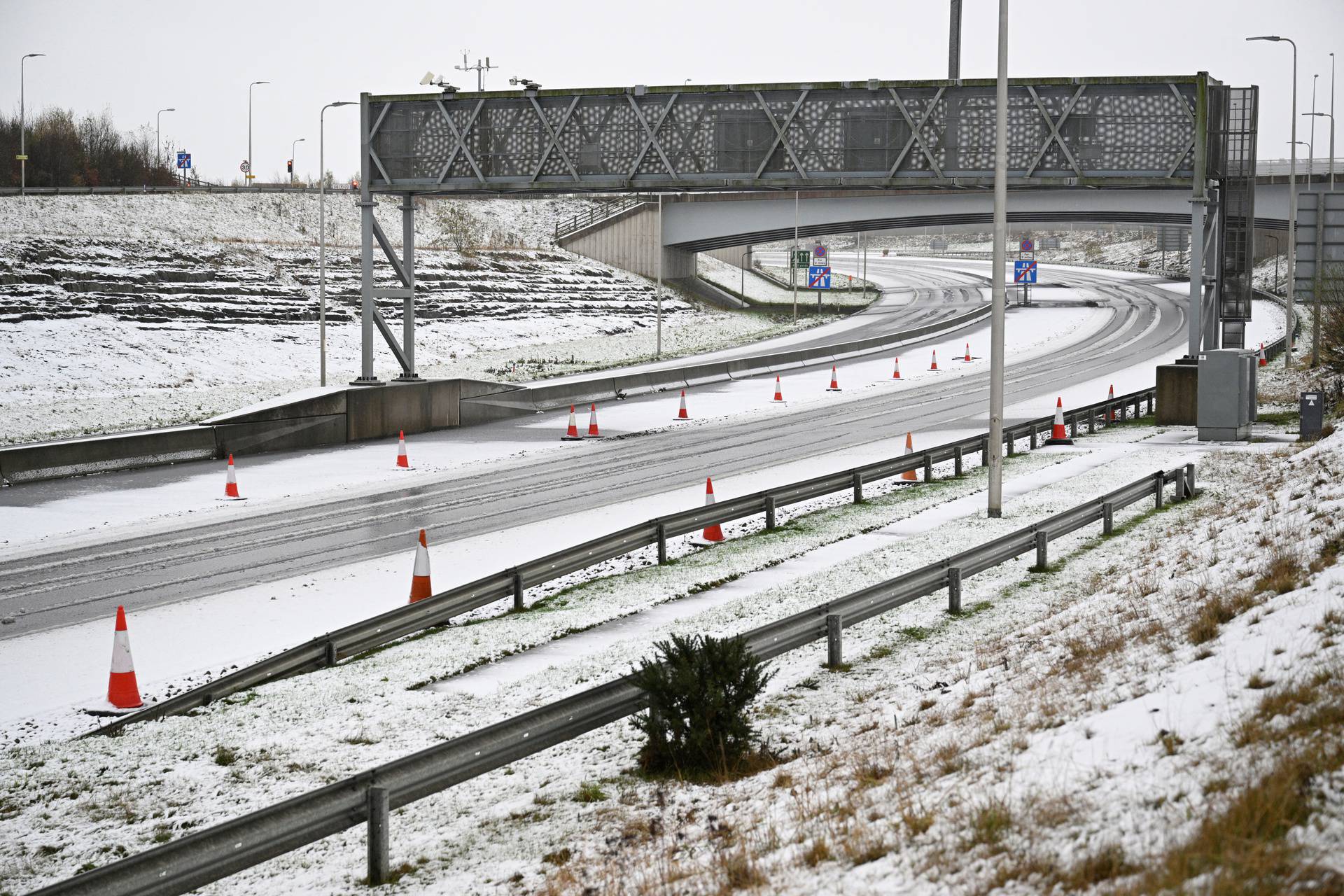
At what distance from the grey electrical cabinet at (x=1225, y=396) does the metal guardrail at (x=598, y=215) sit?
5531cm

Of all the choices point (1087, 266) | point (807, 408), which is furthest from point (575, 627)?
point (1087, 266)

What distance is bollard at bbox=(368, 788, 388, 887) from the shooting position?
24.0 ft

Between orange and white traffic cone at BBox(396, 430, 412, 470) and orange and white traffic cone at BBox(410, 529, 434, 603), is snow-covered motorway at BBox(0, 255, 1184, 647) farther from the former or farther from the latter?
orange and white traffic cone at BBox(410, 529, 434, 603)

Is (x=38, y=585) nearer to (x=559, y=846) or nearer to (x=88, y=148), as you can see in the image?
(x=559, y=846)

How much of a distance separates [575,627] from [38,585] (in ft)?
23.0

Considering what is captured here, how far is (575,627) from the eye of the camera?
13430 mm

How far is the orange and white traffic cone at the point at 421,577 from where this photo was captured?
47.2ft

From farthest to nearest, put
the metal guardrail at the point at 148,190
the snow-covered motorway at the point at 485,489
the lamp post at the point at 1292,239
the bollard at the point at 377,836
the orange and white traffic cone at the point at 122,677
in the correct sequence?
the metal guardrail at the point at 148,190 < the lamp post at the point at 1292,239 < the snow-covered motorway at the point at 485,489 < the orange and white traffic cone at the point at 122,677 < the bollard at the point at 377,836

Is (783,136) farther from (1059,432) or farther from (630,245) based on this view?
(630,245)

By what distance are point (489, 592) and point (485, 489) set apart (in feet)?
31.2

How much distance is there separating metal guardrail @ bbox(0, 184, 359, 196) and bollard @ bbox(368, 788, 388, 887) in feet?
211

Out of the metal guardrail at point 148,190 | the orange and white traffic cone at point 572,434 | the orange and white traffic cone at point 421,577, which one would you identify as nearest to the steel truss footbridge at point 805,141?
the orange and white traffic cone at point 572,434

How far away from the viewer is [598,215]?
84250 mm

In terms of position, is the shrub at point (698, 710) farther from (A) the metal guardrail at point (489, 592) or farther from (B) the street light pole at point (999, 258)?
(B) the street light pole at point (999, 258)
